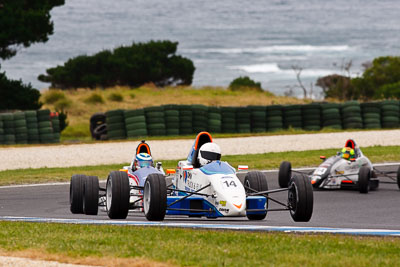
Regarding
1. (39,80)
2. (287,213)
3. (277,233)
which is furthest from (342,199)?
(39,80)

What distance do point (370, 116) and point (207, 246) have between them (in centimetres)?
2883

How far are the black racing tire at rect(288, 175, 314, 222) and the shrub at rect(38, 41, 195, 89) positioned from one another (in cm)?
6253

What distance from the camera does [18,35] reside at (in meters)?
39.3

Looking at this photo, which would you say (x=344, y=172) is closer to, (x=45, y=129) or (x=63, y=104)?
(x=45, y=129)

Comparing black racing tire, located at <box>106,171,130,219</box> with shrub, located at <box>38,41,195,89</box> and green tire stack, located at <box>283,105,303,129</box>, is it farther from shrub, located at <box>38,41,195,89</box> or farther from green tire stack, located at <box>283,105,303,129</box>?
shrub, located at <box>38,41,195,89</box>

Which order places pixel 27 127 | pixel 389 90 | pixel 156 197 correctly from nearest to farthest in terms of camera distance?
pixel 156 197 → pixel 27 127 → pixel 389 90

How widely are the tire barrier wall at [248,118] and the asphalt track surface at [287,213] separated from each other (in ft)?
45.7

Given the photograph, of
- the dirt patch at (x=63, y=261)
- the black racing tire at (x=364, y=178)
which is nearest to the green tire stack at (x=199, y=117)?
the black racing tire at (x=364, y=178)

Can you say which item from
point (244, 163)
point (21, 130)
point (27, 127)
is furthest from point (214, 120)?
point (244, 163)

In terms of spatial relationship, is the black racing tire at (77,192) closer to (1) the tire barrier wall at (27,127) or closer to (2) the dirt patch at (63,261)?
(2) the dirt patch at (63,261)

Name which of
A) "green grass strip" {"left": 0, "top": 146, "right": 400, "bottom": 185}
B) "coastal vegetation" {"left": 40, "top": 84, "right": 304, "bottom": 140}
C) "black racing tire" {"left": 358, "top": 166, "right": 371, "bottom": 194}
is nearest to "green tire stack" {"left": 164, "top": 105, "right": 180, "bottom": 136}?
"green grass strip" {"left": 0, "top": 146, "right": 400, "bottom": 185}

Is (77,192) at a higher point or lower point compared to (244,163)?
higher

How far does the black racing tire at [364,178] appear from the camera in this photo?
54.5 ft

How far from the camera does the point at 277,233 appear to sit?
9734mm
